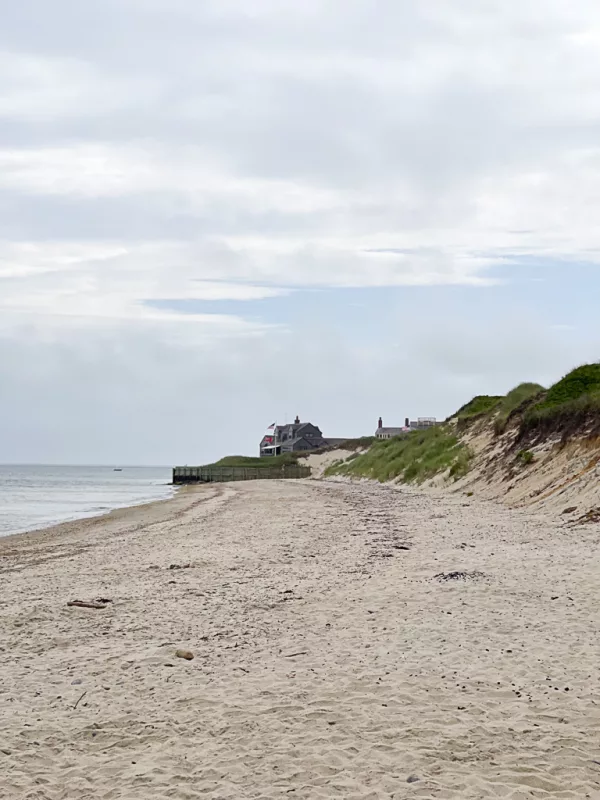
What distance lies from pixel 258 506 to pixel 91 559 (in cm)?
1389

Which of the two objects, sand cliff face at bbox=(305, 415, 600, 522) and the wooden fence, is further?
the wooden fence

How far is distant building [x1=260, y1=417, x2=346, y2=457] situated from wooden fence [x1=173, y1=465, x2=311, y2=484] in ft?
97.8

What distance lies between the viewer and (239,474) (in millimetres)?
84938

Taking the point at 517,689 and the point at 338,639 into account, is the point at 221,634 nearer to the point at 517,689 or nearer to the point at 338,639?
the point at 338,639

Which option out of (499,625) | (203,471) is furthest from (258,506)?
(203,471)

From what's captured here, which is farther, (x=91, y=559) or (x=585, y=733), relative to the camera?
(x=91, y=559)

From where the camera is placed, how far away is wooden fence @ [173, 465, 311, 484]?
81.7 meters

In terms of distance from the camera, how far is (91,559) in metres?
15.6

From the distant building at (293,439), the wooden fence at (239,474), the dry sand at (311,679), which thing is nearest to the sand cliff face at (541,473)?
the dry sand at (311,679)

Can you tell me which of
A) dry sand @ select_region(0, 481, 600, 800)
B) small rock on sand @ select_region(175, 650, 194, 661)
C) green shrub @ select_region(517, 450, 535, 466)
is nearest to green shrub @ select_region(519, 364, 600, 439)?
green shrub @ select_region(517, 450, 535, 466)

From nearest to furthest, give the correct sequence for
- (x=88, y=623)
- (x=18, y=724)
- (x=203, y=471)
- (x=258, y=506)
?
(x=18, y=724)
(x=88, y=623)
(x=258, y=506)
(x=203, y=471)

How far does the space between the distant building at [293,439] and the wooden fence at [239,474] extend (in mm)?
29808

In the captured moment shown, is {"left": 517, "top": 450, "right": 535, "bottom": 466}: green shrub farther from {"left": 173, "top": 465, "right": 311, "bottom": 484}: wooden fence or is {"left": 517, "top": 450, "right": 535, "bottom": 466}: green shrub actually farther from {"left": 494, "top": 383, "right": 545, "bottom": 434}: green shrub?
{"left": 173, "top": 465, "right": 311, "bottom": 484}: wooden fence

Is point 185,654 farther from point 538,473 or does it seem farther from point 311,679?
point 538,473
